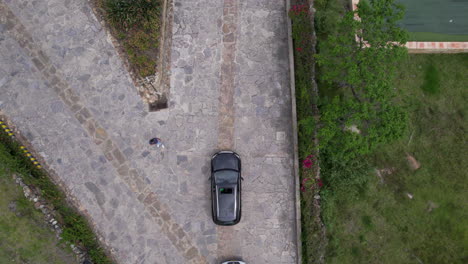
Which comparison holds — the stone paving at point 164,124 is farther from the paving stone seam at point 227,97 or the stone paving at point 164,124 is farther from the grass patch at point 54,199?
the grass patch at point 54,199

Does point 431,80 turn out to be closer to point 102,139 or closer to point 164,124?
point 164,124

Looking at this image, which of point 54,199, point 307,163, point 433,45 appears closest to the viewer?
point 54,199

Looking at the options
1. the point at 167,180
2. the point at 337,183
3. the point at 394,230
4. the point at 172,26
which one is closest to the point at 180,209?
the point at 167,180

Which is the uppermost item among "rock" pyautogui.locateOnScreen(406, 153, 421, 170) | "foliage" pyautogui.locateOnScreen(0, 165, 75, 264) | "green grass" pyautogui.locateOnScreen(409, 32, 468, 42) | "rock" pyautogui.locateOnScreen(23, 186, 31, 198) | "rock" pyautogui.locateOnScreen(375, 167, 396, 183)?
"green grass" pyautogui.locateOnScreen(409, 32, 468, 42)

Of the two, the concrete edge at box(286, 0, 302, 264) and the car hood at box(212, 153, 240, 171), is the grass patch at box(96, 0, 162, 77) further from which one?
the concrete edge at box(286, 0, 302, 264)

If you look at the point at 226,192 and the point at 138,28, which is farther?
the point at 138,28

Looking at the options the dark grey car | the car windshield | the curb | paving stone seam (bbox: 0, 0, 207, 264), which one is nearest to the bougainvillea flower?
the dark grey car

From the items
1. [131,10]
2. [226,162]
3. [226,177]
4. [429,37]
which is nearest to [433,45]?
[429,37]
